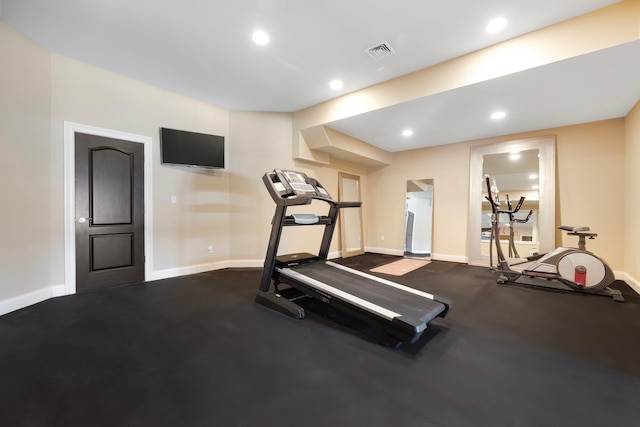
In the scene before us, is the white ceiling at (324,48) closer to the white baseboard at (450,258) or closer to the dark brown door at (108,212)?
the dark brown door at (108,212)

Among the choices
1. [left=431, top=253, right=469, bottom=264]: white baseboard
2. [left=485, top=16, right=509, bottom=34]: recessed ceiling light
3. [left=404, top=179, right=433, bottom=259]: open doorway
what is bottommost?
[left=431, top=253, right=469, bottom=264]: white baseboard

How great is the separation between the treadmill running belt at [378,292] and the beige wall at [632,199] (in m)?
3.34

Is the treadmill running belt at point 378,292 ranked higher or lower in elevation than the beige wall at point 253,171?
lower

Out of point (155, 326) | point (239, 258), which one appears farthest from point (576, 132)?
point (155, 326)

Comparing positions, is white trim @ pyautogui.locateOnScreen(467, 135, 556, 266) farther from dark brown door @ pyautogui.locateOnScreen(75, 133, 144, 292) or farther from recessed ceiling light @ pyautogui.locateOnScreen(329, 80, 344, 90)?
dark brown door @ pyautogui.locateOnScreen(75, 133, 144, 292)

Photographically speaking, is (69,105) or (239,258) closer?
(69,105)

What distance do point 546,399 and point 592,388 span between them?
1.20 ft

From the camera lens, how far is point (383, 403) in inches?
55.1

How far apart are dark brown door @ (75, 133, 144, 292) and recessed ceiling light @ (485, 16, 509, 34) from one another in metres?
4.59

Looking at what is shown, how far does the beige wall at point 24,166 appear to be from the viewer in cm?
264

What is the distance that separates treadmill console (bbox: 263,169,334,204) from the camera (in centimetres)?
281

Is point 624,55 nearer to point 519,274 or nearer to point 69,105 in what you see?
point 519,274

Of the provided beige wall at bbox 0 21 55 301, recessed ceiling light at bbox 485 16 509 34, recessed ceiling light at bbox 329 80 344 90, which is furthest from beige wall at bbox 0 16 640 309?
recessed ceiling light at bbox 485 16 509 34

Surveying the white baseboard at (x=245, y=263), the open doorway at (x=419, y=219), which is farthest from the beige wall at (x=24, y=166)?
the open doorway at (x=419, y=219)
